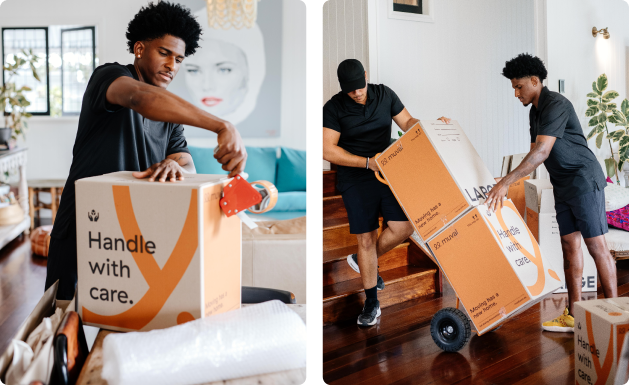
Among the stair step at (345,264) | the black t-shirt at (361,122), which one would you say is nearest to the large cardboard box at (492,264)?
the black t-shirt at (361,122)

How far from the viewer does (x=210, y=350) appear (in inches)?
27.7

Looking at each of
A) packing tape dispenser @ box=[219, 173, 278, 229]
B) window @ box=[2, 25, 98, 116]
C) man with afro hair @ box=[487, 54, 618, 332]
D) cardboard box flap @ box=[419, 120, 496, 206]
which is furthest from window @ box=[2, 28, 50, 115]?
packing tape dispenser @ box=[219, 173, 278, 229]

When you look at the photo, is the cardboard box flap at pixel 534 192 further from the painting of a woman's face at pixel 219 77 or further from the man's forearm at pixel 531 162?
the painting of a woman's face at pixel 219 77

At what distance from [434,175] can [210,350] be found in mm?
1632

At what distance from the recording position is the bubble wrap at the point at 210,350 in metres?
0.67

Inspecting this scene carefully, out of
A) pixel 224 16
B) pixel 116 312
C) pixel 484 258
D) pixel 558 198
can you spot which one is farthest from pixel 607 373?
pixel 224 16

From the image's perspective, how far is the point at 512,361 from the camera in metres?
2.22

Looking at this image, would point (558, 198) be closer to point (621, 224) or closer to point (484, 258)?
point (484, 258)

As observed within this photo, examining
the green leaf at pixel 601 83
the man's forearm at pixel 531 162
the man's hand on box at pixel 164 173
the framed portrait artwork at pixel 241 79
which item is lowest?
the man's hand on box at pixel 164 173

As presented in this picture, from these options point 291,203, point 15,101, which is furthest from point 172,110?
point 15,101

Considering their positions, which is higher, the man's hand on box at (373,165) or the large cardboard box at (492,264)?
the man's hand on box at (373,165)

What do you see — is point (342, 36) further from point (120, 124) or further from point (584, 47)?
point (120, 124)

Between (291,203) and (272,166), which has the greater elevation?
(272,166)

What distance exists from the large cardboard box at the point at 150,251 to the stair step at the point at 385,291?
1947 mm
